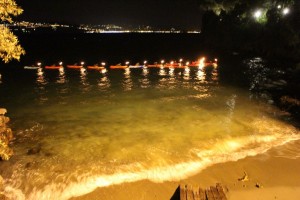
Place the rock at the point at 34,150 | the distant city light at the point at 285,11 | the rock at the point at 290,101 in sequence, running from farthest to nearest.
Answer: the distant city light at the point at 285,11 < the rock at the point at 290,101 < the rock at the point at 34,150

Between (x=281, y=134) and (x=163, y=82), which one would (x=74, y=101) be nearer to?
(x=163, y=82)

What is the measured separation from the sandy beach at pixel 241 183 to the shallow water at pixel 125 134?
377 millimetres

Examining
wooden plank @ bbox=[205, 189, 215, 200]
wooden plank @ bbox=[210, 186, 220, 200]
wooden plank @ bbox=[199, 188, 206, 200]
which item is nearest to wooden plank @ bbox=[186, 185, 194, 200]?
wooden plank @ bbox=[199, 188, 206, 200]

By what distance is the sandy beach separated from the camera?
7684 millimetres

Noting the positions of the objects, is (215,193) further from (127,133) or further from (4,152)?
(4,152)

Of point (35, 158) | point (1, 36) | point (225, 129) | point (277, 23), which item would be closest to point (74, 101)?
point (35, 158)

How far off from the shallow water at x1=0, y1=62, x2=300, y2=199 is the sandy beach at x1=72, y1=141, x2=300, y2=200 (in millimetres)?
377

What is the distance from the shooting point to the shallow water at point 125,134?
9.06m

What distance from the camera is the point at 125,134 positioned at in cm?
1247

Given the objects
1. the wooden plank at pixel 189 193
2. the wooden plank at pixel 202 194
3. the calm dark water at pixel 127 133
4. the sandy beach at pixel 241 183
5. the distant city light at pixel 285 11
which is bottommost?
the calm dark water at pixel 127 133

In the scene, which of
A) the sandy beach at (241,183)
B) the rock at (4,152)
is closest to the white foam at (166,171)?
the sandy beach at (241,183)

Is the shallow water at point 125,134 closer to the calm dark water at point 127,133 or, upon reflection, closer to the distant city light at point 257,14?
the calm dark water at point 127,133

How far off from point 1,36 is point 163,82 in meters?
19.9

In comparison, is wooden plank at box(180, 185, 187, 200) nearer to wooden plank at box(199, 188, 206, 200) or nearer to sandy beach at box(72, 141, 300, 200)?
wooden plank at box(199, 188, 206, 200)
